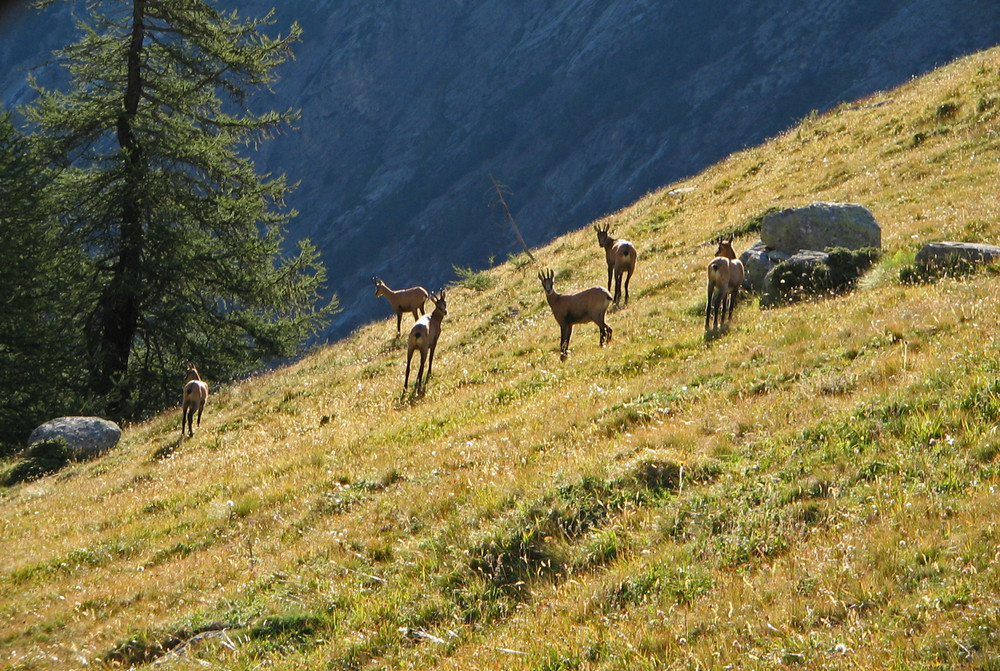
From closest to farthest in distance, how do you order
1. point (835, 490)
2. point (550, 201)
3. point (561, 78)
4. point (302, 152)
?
point (835, 490) → point (550, 201) → point (561, 78) → point (302, 152)

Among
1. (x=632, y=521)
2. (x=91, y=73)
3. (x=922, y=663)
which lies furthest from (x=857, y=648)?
(x=91, y=73)

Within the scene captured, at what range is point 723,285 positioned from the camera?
14.5 metres

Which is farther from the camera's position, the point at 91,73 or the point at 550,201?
the point at 550,201

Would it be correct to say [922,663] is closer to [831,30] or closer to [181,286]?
[181,286]

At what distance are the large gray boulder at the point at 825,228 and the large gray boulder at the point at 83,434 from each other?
16523mm

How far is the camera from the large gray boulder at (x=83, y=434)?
20.0 metres

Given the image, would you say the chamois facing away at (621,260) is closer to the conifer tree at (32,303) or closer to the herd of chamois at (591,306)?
the herd of chamois at (591,306)

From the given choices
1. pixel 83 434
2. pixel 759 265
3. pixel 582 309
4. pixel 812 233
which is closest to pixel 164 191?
pixel 83 434

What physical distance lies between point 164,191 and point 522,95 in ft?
464

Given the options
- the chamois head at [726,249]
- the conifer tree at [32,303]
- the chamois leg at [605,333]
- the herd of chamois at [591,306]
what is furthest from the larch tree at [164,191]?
the chamois head at [726,249]

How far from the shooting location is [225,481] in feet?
43.1

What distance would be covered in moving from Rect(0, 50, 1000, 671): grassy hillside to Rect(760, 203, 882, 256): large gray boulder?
73cm

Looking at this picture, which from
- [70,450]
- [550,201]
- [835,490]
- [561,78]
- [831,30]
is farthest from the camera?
[561,78]

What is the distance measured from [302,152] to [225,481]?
17496 centimetres
